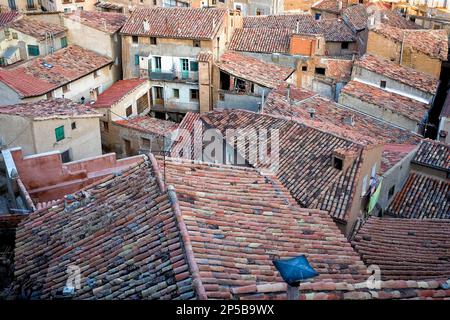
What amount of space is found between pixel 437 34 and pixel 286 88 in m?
12.6

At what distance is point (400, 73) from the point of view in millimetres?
31453

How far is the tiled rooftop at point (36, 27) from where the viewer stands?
32.7 metres

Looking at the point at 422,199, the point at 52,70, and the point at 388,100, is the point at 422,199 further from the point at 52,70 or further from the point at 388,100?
the point at 52,70

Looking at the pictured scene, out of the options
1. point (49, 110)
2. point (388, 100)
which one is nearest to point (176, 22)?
point (49, 110)

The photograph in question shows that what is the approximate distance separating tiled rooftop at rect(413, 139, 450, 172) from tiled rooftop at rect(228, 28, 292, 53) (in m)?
13.3

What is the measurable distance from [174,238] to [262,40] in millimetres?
26575

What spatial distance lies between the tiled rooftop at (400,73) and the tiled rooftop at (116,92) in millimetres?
13252

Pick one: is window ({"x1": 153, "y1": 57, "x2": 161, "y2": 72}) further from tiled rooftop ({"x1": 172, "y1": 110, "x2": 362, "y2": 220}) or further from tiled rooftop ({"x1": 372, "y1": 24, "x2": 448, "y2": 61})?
tiled rooftop ({"x1": 372, "y1": 24, "x2": 448, "y2": 61})

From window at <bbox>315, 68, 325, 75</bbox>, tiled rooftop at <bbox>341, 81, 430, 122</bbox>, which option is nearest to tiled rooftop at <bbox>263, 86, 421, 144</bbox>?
tiled rooftop at <bbox>341, 81, 430, 122</bbox>

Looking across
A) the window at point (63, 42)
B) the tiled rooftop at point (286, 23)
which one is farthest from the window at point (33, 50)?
the tiled rooftop at point (286, 23)

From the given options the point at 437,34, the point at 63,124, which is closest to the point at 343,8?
the point at 437,34

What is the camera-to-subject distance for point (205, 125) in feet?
76.4

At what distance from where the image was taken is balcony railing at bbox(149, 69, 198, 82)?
110 feet
